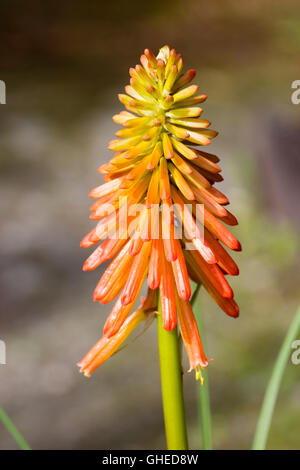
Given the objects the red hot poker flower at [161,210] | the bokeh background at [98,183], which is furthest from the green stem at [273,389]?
the bokeh background at [98,183]

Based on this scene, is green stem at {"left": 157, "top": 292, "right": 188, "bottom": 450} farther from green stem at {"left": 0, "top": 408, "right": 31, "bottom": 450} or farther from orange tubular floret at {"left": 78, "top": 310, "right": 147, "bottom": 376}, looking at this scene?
green stem at {"left": 0, "top": 408, "right": 31, "bottom": 450}

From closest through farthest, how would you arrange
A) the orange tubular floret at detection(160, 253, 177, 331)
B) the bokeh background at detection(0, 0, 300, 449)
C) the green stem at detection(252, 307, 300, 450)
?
1. the orange tubular floret at detection(160, 253, 177, 331)
2. the green stem at detection(252, 307, 300, 450)
3. the bokeh background at detection(0, 0, 300, 449)

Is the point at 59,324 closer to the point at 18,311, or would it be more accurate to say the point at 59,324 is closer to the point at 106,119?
the point at 18,311

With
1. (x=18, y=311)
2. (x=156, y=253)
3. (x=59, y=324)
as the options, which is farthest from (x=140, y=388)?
(x=156, y=253)

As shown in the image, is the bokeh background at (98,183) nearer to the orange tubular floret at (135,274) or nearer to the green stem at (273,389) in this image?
the green stem at (273,389)

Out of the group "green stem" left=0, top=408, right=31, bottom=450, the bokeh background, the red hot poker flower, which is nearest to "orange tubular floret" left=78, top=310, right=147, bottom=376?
the red hot poker flower

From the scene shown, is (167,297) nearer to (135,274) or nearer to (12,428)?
(135,274)
